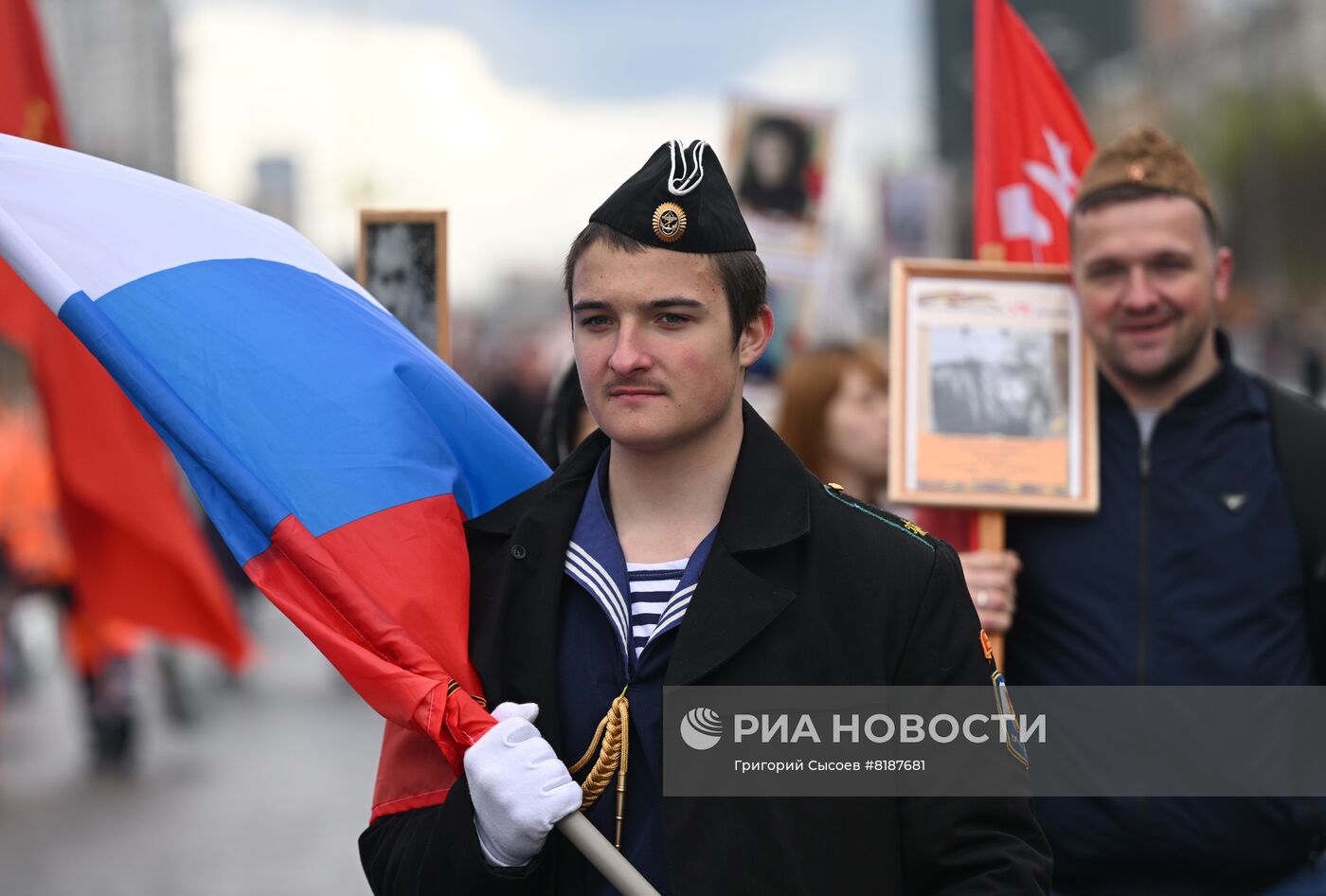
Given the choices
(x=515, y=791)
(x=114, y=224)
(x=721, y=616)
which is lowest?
(x=515, y=791)

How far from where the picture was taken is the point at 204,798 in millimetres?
9062

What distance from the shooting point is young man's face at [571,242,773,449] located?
2.72m

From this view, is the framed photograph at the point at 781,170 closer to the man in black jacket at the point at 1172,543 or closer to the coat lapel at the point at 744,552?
the man in black jacket at the point at 1172,543

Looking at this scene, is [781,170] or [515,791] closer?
[515,791]

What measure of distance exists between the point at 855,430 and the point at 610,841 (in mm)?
3176

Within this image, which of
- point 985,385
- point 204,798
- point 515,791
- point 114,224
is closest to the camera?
point 515,791

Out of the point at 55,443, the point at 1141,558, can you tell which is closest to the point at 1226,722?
the point at 1141,558

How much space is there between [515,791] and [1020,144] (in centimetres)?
275

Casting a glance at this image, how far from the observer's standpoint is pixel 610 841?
273cm

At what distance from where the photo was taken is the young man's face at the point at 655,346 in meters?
2.72

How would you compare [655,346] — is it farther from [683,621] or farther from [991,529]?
[991,529]

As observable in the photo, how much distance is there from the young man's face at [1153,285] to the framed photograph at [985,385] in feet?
0.61

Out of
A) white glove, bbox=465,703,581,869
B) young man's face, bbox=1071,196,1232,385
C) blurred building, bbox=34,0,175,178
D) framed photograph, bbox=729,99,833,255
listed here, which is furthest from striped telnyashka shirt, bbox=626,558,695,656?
blurred building, bbox=34,0,175,178
